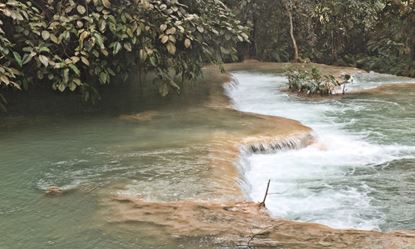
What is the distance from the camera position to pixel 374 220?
15.9 feet

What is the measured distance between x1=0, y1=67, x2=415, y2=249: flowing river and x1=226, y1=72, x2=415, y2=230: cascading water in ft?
0.04

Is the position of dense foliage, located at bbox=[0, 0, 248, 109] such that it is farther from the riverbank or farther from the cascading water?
the riverbank

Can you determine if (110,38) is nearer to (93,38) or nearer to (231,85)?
(93,38)

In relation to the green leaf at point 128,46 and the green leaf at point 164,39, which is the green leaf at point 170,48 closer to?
the green leaf at point 164,39

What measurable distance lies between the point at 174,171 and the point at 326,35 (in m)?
15.7

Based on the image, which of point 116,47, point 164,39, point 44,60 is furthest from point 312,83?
point 44,60

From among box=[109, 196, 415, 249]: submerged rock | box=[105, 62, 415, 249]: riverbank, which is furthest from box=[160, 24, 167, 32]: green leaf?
box=[109, 196, 415, 249]: submerged rock

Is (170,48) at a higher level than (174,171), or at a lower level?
higher

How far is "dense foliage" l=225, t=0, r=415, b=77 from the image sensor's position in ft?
58.2

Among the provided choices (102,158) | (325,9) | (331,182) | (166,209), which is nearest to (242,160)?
(331,182)

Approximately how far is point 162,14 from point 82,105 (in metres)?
2.27

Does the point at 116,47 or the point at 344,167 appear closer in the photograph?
the point at 344,167

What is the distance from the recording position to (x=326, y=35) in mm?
20000

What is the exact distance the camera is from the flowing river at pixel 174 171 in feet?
14.1
